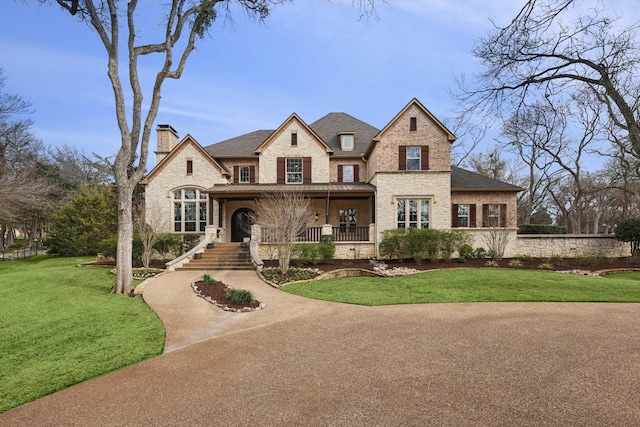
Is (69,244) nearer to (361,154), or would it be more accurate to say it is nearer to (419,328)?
(361,154)

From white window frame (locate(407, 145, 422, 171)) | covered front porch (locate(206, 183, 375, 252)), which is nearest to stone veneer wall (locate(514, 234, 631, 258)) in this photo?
white window frame (locate(407, 145, 422, 171))

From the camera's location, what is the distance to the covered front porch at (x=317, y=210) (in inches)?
734

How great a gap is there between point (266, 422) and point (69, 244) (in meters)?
27.2

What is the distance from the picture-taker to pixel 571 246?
18078 millimetres

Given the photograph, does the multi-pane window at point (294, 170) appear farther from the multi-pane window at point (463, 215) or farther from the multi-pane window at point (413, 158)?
the multi-pane window at point (463, 215)

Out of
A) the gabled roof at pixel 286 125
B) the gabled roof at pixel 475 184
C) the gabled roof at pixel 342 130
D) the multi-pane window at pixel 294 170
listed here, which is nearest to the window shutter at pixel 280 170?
the multi-pane window at pixel 294 170

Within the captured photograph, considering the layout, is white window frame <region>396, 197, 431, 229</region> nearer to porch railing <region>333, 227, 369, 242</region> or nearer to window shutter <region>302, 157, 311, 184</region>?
porch railing <region>333, 227, 369, 242</region>

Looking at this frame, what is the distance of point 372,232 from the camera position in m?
18.5

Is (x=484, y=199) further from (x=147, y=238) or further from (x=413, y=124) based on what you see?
(x=147, y=238)

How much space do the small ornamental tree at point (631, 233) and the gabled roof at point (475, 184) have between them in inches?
199

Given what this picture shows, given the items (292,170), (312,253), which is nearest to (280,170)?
(292,170)

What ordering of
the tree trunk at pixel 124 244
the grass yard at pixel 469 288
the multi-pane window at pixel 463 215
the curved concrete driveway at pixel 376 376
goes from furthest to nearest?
the multi-pane window at pixel 463 215, the tree trunk at pixel 124 244, the grass yard at pixel 469 288, the curved concrete driveway at pixel 376 376

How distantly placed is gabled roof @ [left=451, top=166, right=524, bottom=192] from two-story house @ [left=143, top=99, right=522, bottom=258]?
6cm

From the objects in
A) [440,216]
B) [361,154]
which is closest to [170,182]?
[361,154]
